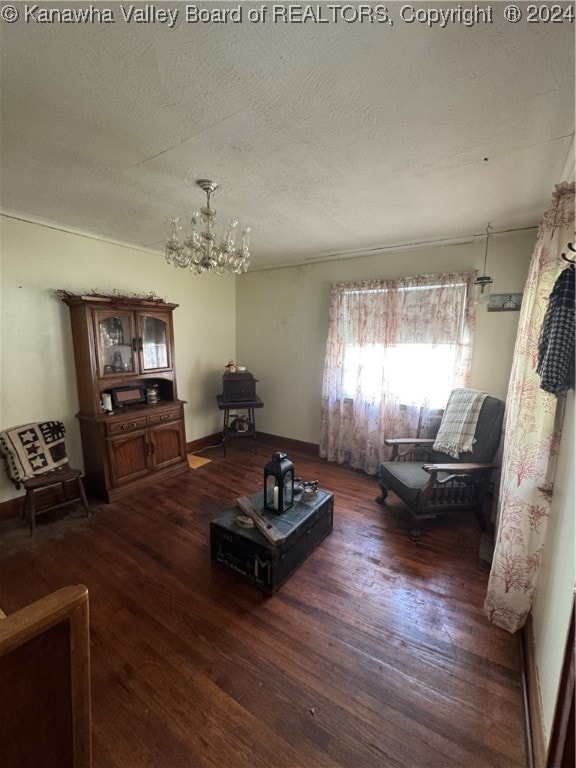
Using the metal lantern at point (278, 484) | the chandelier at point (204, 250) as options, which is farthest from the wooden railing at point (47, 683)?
the chandelier at point (204, 250)

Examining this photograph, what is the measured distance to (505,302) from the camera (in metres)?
2.76

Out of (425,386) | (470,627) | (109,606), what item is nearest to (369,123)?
(425,386)

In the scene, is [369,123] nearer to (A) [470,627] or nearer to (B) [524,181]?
(B) [524,181]

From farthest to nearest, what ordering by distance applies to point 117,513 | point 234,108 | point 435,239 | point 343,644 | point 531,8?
point 435,239
point 117,513
point 343,644
point 234,108
point 531,8

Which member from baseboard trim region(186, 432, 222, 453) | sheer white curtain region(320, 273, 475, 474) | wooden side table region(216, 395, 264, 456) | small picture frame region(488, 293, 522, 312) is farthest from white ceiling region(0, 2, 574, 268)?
baseboard trim region(186, 432, 222, 453)

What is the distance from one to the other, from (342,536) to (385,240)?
274 cm

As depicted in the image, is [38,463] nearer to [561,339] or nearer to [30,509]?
[30,509]

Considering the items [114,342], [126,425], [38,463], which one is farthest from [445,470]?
[38,463]

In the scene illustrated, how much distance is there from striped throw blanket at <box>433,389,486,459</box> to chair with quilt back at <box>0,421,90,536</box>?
10.4 feet

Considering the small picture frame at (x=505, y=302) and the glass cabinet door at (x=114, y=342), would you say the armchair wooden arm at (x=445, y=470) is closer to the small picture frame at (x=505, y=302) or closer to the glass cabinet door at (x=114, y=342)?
the small picture frame at (x=505, y=302)

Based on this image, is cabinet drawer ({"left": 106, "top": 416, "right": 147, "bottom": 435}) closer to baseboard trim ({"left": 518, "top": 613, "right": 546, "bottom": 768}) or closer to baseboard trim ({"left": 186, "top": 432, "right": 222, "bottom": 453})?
baseboard trim ({"left": 186, "top": 432, "right": 222, "bottom": 453})

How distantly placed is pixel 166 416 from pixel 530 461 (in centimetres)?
305

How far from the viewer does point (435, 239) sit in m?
2.96

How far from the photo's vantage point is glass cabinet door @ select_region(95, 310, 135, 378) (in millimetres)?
2848
